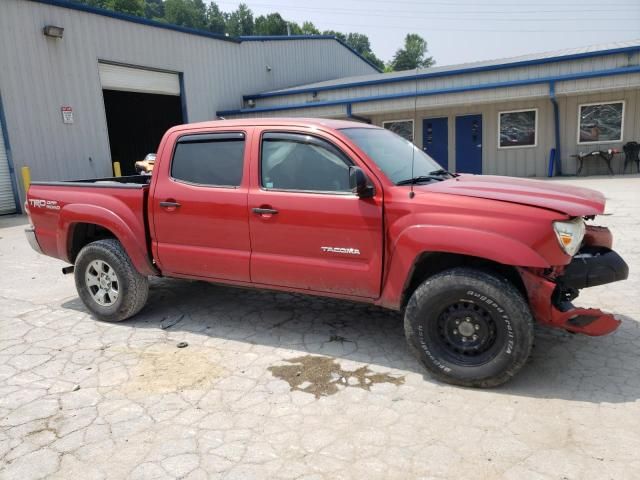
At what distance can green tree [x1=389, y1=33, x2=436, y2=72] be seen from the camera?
85.8 meters

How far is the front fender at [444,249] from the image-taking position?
3.25 m

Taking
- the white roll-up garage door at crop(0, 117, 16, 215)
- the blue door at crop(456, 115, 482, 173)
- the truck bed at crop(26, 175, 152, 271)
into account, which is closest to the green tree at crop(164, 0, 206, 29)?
the blue door at crop(456, 115, 482, 173)

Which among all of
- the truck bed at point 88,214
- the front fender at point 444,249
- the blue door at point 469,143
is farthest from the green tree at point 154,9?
the front fender at point 444,249

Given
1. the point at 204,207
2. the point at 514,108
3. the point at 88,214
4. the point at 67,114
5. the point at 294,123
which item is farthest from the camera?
the point at 514,108

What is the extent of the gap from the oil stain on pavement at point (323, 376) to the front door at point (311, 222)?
586 mm

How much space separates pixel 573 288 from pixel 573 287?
→ 6 centimetres

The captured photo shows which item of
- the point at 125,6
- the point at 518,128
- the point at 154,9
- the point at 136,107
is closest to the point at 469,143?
the point at 518,128

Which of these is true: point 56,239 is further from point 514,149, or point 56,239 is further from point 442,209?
point 514,149

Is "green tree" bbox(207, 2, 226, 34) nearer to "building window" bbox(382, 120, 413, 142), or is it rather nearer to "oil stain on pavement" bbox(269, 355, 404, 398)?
"building window" bbox(382, 120, 413, 142)

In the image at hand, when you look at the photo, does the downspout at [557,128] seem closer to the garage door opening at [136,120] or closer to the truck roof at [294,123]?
the garage door opening at [136,120]

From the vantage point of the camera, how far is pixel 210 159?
4.52 meters

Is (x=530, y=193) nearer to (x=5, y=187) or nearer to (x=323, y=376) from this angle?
(x=323, y=376)

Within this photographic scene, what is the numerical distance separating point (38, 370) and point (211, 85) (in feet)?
58.7

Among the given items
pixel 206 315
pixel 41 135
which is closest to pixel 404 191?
pixel 206 315
